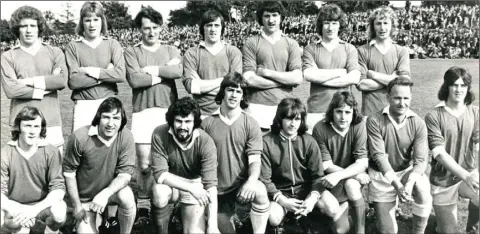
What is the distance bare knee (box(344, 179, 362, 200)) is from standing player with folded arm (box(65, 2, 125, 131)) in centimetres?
262

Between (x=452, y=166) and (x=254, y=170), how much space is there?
77.4 inches

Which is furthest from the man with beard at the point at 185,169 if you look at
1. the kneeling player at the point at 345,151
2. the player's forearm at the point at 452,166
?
the player's forearm at the point at 452,166

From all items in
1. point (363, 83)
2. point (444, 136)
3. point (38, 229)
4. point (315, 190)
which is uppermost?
point (363, 83)

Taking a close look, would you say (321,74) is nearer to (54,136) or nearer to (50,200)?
(54,136)

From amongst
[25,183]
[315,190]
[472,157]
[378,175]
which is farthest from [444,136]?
[25,183]

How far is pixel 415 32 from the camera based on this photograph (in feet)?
85.5

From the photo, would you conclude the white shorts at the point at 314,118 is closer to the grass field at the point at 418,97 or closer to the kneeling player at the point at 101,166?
the grass field at the point at 418,97

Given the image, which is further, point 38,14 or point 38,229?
point 38,14

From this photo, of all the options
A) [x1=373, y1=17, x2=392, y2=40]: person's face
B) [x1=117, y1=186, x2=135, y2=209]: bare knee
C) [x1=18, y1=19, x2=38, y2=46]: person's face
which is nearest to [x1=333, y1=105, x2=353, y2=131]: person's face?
[x1=373, y1=17, x2=392, y2=40]: person's face

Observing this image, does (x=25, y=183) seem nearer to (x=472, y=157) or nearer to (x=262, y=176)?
Result: (x=262, y=176)

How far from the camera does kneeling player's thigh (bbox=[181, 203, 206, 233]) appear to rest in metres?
4.56

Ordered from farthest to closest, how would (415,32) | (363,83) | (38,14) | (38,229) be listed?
(415,32) → (363,83) → (38,14) → (38,229)

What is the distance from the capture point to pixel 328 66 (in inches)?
222

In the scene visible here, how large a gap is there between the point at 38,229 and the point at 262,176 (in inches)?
87.4
